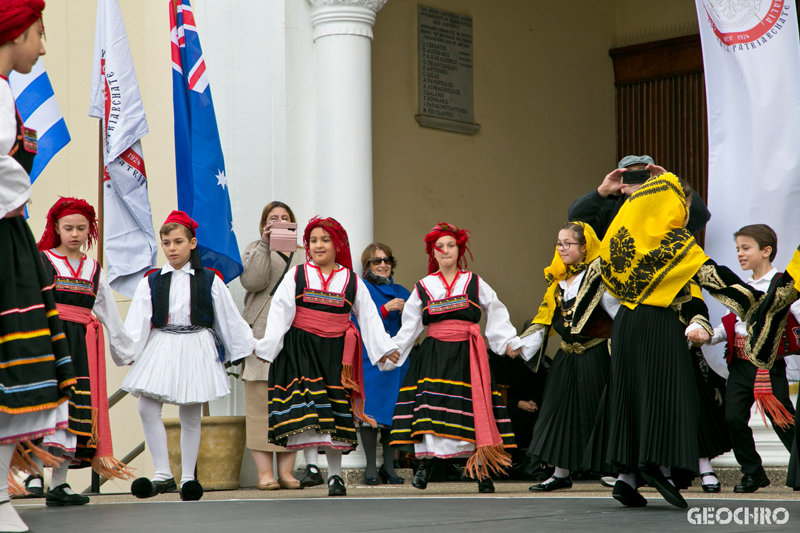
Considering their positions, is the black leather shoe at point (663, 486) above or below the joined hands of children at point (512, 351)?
below

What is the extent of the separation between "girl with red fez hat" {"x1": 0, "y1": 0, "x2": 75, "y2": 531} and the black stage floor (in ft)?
2.28

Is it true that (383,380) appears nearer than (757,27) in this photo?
No

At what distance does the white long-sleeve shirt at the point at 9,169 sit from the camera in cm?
354

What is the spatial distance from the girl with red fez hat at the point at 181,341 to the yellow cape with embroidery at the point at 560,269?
1.88 meters

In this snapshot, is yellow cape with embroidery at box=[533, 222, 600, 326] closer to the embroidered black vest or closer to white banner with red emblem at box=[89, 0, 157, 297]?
the embroidered black vest

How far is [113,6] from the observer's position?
8102mm

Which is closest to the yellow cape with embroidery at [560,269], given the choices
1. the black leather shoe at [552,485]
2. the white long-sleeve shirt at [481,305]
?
the white long-sleeve shirt at [481,305]

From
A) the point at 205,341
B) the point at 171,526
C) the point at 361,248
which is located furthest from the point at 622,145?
the point at 171,526

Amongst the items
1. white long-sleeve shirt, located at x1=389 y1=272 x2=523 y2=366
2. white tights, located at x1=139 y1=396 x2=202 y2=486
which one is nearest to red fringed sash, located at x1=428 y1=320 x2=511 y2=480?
white long-sleeve shirt, located at x1=389 y1=272 x2=523 y2=366

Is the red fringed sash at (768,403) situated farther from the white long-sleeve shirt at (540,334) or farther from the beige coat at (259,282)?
the beige coat at (259,282)

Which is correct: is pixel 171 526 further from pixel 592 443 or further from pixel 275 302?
pixel 275 302

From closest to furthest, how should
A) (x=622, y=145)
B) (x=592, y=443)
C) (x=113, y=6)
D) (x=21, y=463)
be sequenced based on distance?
1. (x=21, y=463)
2. (x=592, y=443)
3. (x=113, y=6)
4. (x=622, y=145)

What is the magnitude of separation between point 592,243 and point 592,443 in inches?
75.7

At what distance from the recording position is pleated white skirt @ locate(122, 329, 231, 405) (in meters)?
6.02
